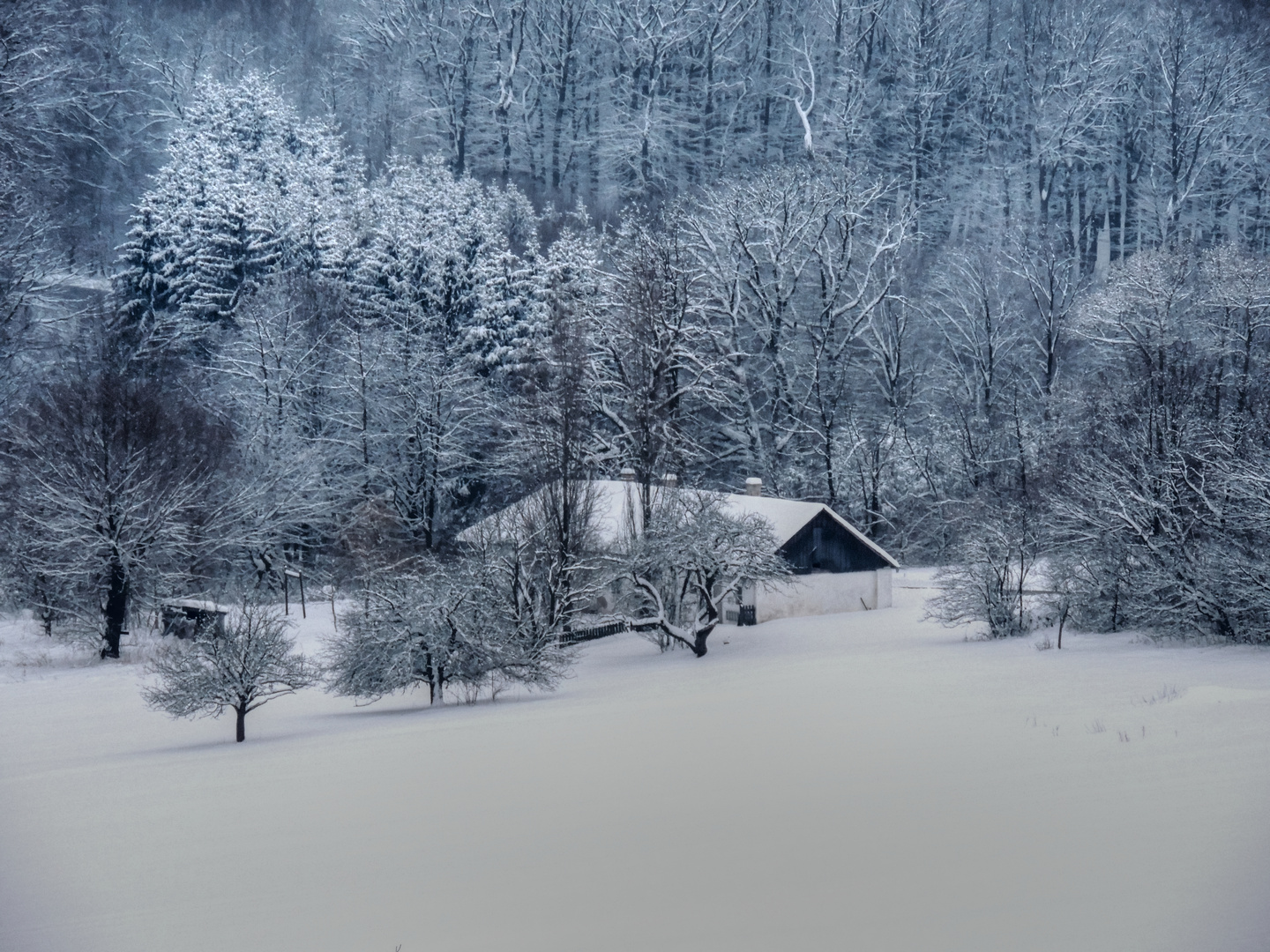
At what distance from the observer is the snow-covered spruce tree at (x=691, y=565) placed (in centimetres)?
2927

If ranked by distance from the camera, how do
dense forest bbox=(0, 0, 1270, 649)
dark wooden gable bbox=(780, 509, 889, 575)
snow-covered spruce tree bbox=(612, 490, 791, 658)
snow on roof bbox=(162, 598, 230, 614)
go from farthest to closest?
dark wooden gable bbox=(780, 509, 889, 575) → snow on roof bbox=(162, 598, 230, 614) → dense forest bbox=(0, 0, 1270, 649) → snow-covered spruce tree bbox=(612, 490, 791, 658)

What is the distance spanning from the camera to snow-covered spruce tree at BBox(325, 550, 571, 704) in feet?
71.9

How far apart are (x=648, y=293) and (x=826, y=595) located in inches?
520

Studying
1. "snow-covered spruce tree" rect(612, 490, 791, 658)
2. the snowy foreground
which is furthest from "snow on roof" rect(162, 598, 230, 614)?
the snowy foreground

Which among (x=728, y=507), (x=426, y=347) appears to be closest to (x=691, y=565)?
(x=728, y=507)

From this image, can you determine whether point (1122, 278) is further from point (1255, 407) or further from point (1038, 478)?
point (1255, 407)

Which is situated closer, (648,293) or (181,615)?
(181,615)

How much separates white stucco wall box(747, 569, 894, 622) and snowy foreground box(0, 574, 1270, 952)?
47.3ft

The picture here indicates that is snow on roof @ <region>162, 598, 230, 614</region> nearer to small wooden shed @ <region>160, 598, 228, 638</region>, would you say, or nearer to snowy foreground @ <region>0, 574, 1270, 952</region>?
small wooden shed @ <region>160, 598, 228, 638</region>

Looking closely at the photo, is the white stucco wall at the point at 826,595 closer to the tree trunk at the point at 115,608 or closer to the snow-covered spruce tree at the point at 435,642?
the snow-covered spruce tree at the point at 435,642

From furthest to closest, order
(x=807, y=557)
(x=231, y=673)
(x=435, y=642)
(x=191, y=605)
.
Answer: (x=807, y=557) < (x=191, y=605) < (x=435, y=642) < (x=231, y=673)

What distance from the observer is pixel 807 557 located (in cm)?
3638

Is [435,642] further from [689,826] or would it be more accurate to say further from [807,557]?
[807,557]

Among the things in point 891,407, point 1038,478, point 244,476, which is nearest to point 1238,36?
point 891,407
